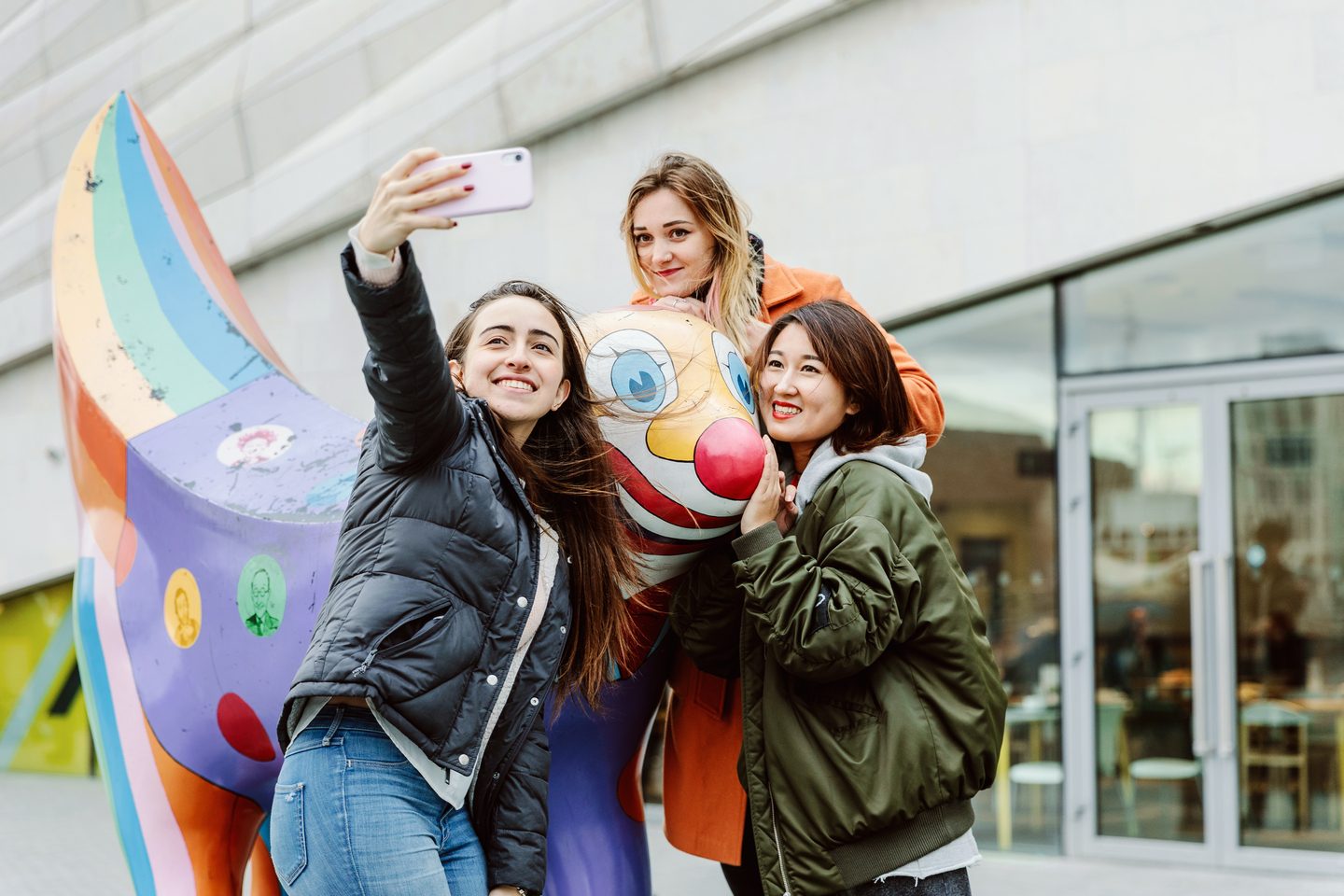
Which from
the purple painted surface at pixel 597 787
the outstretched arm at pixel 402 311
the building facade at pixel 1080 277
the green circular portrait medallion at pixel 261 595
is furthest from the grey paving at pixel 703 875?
the outstretched arm at pixel 402 311

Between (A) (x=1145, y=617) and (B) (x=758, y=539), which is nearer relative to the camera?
(B) (x=758, y=539)

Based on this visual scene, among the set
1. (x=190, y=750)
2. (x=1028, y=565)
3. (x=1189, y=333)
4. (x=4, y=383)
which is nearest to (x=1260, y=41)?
(x=1189, y=333)

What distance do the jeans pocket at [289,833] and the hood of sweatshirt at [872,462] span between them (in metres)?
1.06

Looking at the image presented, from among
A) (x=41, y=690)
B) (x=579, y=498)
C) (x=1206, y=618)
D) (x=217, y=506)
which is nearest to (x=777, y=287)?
(x=579, y=498)

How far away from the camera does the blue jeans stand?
2107 millimetres

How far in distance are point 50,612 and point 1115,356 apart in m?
7.49

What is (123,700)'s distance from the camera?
322 cm

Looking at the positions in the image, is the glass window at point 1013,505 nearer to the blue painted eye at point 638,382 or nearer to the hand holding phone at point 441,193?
the blue painted eye at point 638,382

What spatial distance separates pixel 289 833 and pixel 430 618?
418 mm

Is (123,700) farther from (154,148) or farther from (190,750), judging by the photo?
(154,148)

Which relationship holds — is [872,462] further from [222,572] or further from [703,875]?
[703,875]

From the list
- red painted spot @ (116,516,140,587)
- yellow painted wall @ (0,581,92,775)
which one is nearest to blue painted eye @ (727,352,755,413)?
red painted spot @ (116,516,140,587)

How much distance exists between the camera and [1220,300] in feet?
21.9

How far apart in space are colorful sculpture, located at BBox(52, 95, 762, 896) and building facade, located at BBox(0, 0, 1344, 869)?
3.88 m
